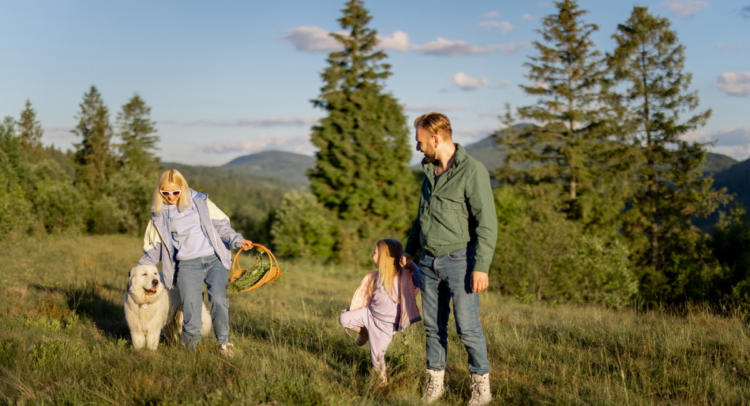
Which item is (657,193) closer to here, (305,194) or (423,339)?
(305,194)

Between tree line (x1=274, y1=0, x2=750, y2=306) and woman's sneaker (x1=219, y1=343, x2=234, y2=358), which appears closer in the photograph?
woman's sneaker (x1=219, y1=343, x2=234, y2=358)

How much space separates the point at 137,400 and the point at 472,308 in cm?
249

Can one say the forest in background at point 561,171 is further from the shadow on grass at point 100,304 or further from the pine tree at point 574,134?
the shadow on grass at point 100,304

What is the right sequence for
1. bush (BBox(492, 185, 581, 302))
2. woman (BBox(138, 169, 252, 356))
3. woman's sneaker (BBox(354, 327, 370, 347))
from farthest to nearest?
bush (BBox(492, 185, 581, 302)) → woman (BBox(138, 169, 252, 356)) → woman's sneaker (BBox(354, 327, 370, 347))

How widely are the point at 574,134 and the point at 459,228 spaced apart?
3093 cm

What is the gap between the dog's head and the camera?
15.0ft

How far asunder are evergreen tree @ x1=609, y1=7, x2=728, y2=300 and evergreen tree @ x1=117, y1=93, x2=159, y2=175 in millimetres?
44648

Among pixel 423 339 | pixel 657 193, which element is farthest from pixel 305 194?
pixel 423 339

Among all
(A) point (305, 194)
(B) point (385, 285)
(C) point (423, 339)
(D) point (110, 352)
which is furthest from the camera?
(A) point (305, 194)

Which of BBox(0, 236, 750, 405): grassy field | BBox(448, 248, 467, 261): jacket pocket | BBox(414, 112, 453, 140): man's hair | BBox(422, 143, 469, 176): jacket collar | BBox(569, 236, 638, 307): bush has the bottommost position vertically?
BBox(569, 236, 638, 307): bush

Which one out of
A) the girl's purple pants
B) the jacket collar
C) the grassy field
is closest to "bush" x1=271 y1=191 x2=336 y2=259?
the grassy field

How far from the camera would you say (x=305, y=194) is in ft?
110

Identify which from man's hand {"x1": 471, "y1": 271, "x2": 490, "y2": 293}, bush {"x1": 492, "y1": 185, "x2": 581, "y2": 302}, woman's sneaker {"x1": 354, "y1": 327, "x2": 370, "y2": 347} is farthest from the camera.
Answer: bush {"x1": 492, "y1": 185, "x2": 581, "y2": 302}

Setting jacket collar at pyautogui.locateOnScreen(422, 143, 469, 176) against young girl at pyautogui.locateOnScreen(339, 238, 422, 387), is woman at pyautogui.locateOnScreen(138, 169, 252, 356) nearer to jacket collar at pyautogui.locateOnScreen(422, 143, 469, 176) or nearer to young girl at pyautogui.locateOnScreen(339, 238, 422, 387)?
young girl at pyautogui.locateOnScreen(339, 238, 422, 387)
